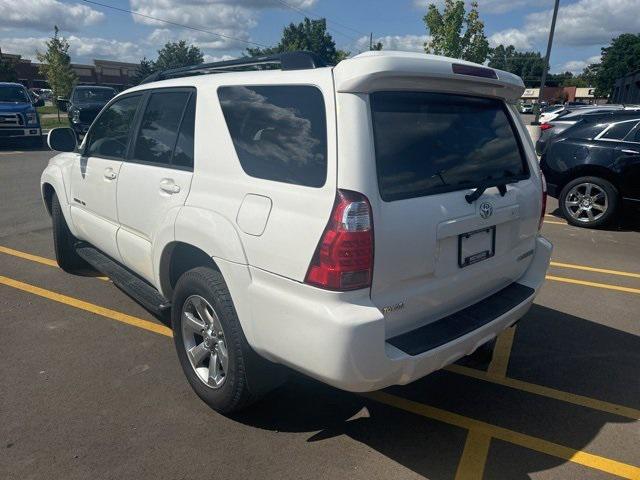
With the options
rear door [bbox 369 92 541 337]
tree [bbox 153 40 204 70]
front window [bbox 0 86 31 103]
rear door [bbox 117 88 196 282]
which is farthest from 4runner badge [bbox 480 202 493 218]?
tree [bbox 153 40 204 70]

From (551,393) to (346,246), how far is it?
1.98m

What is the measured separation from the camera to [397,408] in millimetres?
3084

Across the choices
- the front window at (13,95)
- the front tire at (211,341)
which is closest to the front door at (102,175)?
the front tire at (211,341)

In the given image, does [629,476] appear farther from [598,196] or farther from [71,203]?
[598,196]

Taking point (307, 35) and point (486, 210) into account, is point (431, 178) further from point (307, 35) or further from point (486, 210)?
point (307, 35)

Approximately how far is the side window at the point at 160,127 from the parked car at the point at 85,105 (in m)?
15.4

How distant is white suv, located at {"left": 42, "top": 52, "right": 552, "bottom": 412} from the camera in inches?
87.9

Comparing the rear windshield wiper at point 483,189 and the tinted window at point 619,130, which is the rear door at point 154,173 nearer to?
the rear windshield wiper at point 483,189

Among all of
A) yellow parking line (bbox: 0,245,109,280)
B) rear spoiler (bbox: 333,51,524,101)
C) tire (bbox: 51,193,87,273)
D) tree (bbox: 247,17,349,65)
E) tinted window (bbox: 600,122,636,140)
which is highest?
tree (bbox: 247,17,349,65)

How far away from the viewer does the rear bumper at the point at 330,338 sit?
Answer: 7.14 feet

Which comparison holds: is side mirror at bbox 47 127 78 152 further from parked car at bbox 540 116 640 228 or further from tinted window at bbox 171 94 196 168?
parked car at bbox 540 116 640 228

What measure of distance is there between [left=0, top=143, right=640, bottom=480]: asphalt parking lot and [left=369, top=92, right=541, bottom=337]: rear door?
736 millimetres

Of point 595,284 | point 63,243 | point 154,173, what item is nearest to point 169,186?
point 154,173

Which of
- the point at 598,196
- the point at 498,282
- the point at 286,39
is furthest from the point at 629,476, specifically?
the point at 286,39
